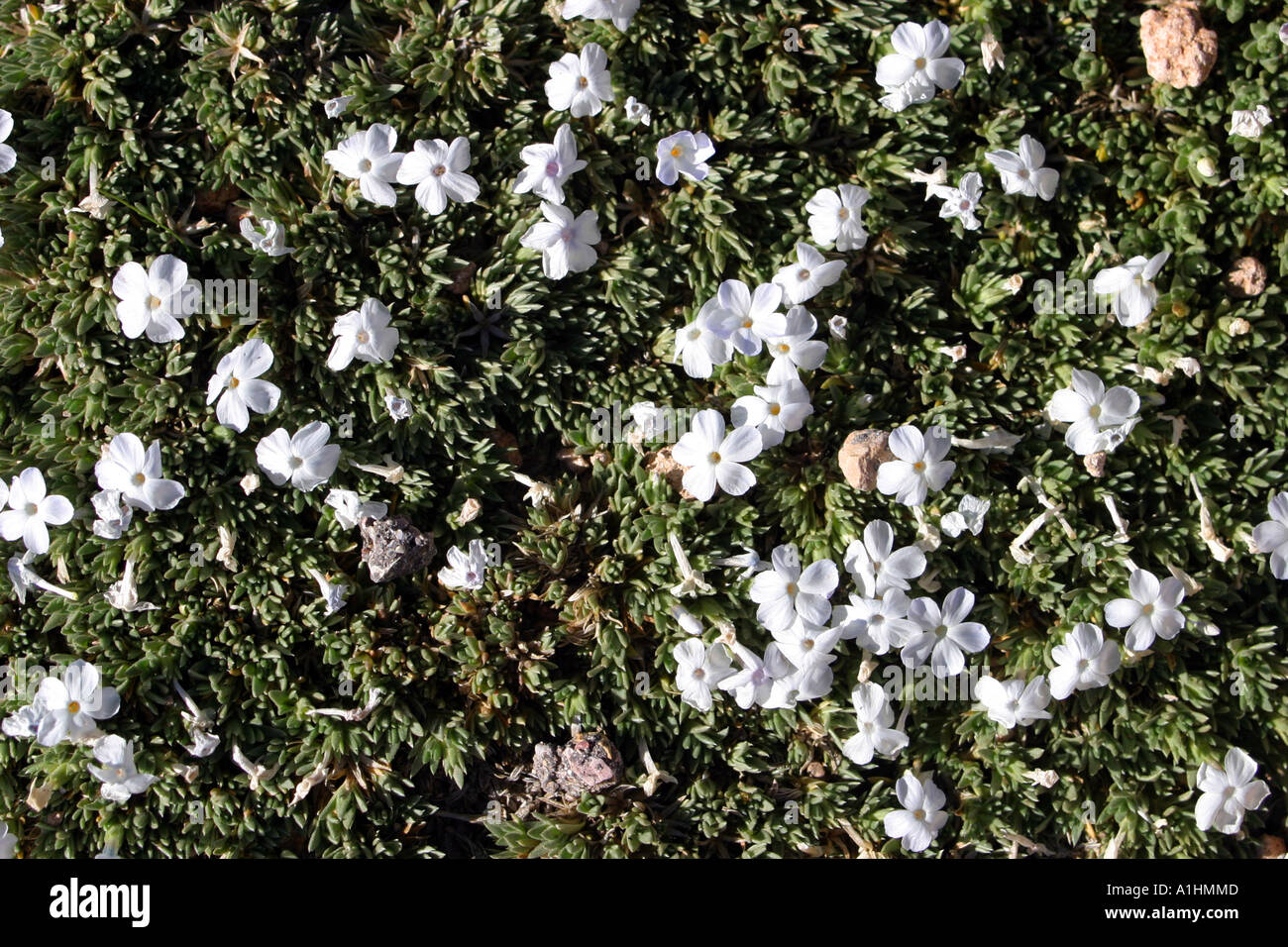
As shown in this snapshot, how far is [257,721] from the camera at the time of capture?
14.0 ft

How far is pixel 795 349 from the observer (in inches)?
167

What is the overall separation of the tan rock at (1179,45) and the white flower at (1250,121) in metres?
0.23

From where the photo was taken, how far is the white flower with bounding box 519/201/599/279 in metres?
4.23

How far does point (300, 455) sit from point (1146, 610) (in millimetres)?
3417

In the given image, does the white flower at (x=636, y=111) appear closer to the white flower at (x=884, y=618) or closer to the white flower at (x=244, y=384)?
the white flower at (x=244, y=384)

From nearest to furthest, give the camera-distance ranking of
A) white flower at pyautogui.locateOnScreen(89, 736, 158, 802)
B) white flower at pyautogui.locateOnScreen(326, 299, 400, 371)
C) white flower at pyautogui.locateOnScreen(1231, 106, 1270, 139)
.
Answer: white flower at pyautogui.locateOnScreen(89, 736, 158, 802) < white flower at pyautogui.locateOnScreen(326, 299, 400, 371) < white flower at pyautogui.locateOnScreen(1231, 106, 1270, 139)

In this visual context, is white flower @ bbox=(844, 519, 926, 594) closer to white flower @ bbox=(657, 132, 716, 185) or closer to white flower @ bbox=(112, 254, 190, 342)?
white flower @ bbox=(657, 132, 716, 185)

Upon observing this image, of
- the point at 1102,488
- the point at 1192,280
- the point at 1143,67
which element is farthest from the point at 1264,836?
the point at 1143,67

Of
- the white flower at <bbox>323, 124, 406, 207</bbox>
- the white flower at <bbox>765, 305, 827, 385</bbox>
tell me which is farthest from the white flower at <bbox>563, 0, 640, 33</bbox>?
the white flower at <bbox>765, 305, 827, 385</bbox>

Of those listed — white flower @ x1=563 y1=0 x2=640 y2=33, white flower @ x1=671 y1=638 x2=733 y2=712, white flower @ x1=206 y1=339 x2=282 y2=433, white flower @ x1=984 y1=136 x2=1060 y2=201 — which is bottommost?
white flower @ x1=671 y1=638 x2=733 y2=712

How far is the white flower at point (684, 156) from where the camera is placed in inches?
167

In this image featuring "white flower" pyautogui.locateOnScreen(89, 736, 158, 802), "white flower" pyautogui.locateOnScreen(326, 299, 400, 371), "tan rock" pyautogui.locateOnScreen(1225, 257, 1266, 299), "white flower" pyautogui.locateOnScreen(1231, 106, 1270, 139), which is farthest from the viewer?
"tan rock" pyautogui.locateOnScreen(1225, 257, 1266, 299)

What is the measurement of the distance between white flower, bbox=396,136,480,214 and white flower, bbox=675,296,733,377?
3.43 feet

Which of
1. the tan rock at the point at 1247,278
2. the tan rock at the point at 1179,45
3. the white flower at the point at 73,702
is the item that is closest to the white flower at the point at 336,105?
the white flower at the point at 73,702
